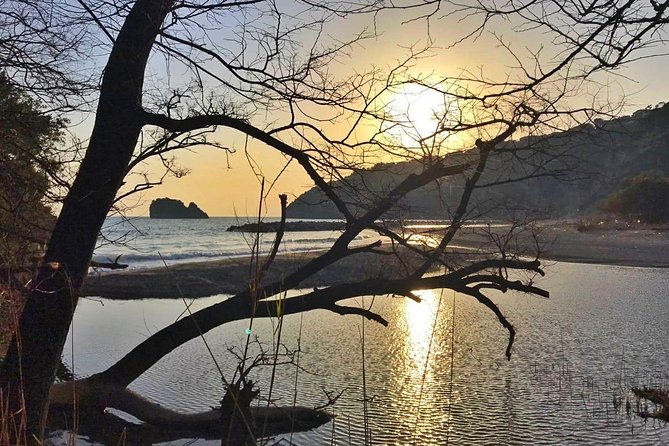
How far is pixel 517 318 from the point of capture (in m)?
15.6

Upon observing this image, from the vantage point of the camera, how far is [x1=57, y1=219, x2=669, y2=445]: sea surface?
301 inches

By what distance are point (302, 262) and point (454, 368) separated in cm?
608

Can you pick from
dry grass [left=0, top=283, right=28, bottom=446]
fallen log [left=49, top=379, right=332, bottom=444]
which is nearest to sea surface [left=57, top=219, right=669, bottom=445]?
fallen log [left=49, top=379, right=332, bottom=444]

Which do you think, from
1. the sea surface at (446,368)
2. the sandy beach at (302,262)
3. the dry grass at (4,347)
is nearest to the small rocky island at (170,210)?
the sandy beach at (302,262)

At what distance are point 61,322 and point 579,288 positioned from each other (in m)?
19.6

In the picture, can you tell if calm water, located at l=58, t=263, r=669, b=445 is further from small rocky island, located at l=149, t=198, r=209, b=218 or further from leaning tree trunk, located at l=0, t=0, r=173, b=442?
small rocky island, located at l=149, t=198, r=209, b=218

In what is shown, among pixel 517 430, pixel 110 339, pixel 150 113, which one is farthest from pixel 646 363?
pixel 110 339

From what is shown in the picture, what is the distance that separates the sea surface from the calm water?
0.03 metres

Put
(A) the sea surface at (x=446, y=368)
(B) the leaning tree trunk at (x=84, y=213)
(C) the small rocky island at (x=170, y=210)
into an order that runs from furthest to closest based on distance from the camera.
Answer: (C) the small rocky island at (x=170, y=210)
(A) the sea surface at (x=446, y=368)
(B) the leaning tree trunk at (x=84, y=213)

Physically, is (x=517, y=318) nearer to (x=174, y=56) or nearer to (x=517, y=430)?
(x=517, y=430)

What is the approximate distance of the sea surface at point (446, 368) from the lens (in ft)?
25.1

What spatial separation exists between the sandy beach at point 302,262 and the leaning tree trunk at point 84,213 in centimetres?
928

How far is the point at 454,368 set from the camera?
10594mm

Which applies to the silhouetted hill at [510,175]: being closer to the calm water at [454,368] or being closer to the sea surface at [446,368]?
the calm water at [454,368]
